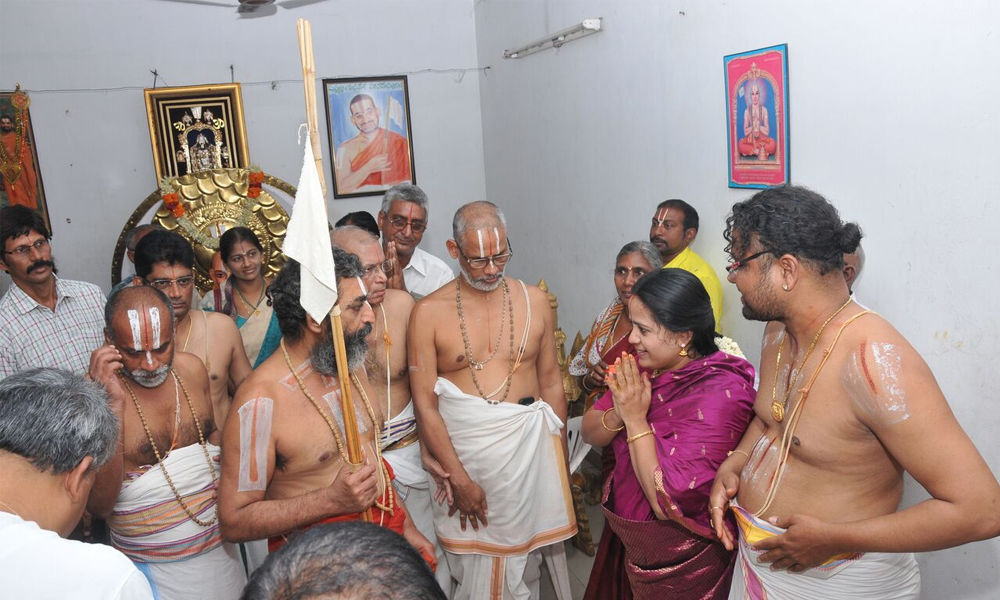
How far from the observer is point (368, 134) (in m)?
7.06

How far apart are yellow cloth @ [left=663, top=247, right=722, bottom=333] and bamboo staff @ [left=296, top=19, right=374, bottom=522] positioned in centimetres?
229

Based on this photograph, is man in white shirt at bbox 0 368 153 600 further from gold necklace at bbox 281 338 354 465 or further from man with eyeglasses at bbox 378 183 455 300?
man with eyeglasses at bbox 378 183 455 300

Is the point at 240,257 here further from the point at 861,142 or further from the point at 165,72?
the point at 165,72

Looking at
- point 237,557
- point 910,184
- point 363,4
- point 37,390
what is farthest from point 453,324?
point 363,4

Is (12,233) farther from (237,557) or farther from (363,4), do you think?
(363,4)

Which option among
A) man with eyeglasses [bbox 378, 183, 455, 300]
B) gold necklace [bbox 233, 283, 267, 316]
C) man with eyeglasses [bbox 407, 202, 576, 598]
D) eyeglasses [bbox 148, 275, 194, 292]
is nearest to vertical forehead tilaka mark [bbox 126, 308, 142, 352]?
eyeglasses [bbox 148, 275, 194, 292]

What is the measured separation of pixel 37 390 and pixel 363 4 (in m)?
6.05

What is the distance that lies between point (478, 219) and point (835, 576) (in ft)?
6.22

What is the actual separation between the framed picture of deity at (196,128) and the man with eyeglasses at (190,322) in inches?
121

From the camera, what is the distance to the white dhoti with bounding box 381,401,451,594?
329 cm

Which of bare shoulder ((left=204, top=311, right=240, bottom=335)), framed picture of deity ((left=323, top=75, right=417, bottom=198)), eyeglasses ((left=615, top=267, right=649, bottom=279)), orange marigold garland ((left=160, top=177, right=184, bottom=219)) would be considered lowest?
bare shoulder ((left=204, top=311, right=240, bottom=335))

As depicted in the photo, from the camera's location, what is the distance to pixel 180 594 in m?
2.68

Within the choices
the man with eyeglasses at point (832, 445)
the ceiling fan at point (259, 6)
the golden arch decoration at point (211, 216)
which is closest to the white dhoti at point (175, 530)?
the man with eyeglasses at point (832, 445)

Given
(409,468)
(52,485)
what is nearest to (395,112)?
(409,468)
